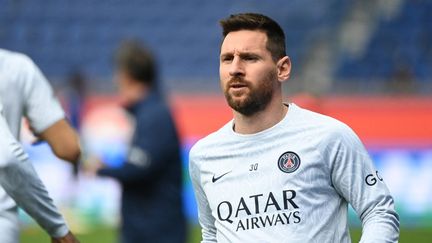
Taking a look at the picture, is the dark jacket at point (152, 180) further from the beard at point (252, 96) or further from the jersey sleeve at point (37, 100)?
the beard at point (252, 96)

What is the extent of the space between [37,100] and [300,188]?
1287 mm

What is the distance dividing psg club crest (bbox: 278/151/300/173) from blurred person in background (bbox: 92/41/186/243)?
9.22 ft

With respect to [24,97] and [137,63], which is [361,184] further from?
[137,63]

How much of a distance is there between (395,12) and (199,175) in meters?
15.4

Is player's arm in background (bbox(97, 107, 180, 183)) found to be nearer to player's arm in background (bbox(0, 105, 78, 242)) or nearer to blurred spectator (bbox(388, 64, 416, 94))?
player's arm in background (bbox(0, 105, 78, 242))

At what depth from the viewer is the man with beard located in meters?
3.99

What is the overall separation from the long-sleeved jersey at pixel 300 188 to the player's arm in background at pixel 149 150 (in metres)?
2.64

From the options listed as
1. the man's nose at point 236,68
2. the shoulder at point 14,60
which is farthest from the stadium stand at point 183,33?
the man's nose at point 236,68

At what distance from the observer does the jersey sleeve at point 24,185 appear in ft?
13.2

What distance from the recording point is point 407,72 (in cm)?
1753

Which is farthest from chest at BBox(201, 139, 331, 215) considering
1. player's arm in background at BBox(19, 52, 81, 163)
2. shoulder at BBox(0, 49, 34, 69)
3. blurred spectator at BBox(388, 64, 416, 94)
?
blurred spectator at BBox(388, 64, 416, 94)

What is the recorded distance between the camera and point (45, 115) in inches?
184

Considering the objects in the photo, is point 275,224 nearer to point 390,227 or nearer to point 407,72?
point 390,227

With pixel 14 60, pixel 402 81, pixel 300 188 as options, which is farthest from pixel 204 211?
pixel 402 81
